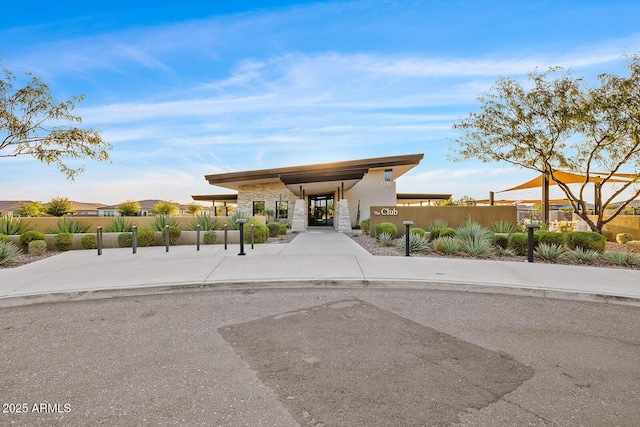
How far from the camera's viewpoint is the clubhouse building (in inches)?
818

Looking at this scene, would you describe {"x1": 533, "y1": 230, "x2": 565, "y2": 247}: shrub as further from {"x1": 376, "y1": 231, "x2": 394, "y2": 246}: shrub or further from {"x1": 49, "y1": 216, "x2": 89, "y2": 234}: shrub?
{"x1": 49, "y1": 216, "x2": 89, "y2": 234}: shrub

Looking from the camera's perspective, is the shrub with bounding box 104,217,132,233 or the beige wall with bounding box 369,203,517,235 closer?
the shrub with bounding box 104,217,132,233

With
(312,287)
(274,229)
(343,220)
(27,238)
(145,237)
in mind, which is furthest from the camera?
(343,220)

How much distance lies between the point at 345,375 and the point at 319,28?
39.9 feet

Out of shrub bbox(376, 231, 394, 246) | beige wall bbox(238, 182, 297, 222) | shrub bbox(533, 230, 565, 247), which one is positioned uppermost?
beige wall bbox(238, 182, 297, 222)

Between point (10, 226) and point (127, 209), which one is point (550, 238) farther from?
point (127, 209)

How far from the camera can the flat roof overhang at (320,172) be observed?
20.0m

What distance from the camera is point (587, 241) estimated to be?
969 cm

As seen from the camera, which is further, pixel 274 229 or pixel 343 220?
pixel 343 220

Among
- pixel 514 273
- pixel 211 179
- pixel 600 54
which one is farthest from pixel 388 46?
pixel 211 179

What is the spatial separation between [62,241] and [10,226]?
228 cm

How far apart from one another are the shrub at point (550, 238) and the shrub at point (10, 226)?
18194 mm

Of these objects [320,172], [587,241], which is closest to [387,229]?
[587,241]

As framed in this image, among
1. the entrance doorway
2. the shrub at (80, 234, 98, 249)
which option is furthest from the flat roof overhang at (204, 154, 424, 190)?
the shrub at (80, 234, 98, 249)
